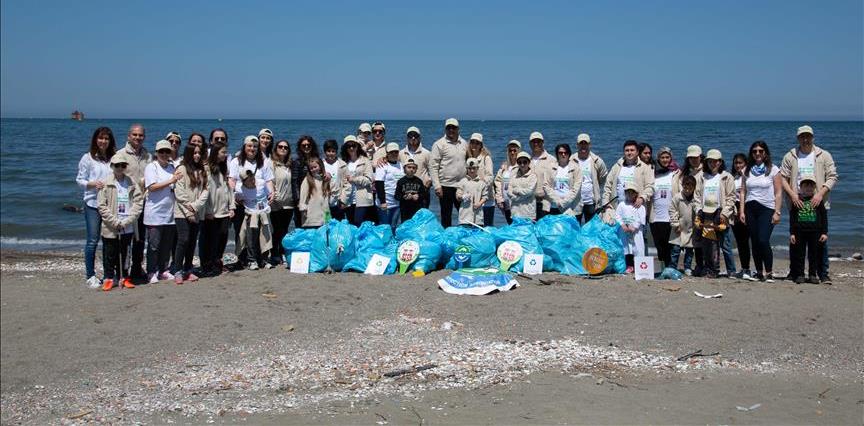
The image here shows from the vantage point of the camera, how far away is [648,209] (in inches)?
361

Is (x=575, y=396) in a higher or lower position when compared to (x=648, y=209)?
lower

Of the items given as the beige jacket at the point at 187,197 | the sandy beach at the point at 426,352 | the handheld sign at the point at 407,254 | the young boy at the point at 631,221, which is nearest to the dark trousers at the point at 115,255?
the sandy beach at the point at 426,352

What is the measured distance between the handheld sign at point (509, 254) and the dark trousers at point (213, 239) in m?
3.39

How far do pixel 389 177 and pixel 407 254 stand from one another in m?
1.38

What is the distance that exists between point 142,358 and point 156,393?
782 mm

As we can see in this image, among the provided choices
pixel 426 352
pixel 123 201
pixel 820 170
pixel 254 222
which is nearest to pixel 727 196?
pixel 820 170

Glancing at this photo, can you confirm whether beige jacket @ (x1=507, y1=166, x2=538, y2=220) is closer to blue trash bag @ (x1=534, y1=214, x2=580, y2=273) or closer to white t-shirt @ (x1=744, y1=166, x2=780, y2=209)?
blue trash bag @ (x1=534, y1=214, x2=580, y2=273)

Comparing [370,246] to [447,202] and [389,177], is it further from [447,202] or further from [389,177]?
[447,202]

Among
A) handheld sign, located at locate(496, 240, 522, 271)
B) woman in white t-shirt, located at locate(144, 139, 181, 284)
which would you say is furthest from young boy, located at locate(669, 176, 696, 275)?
woman in white t-shirt, located at locate(144, 139, 181, 284)

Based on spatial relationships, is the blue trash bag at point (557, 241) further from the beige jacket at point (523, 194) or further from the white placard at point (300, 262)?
the white placard at point (300, 262)

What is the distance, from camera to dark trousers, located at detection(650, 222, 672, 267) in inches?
357

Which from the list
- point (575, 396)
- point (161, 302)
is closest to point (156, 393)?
point (161, 302)

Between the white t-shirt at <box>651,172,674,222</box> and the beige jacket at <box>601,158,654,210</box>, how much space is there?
0.25 feet

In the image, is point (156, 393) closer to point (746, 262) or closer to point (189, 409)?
point (189, 409)
